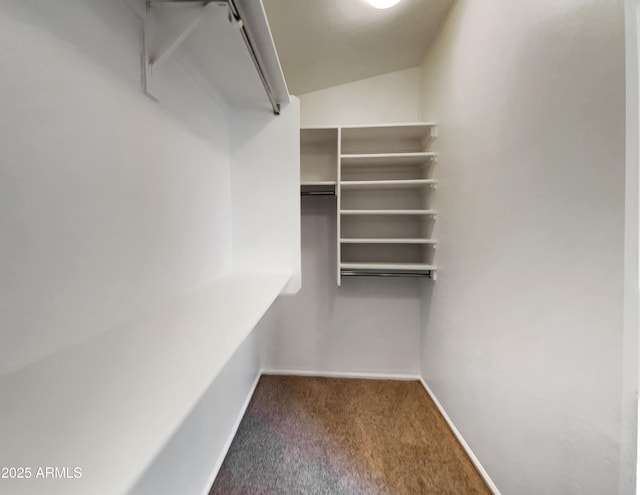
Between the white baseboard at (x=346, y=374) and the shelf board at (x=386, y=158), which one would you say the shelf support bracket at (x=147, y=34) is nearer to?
the shelf board at (x=386, y=158)

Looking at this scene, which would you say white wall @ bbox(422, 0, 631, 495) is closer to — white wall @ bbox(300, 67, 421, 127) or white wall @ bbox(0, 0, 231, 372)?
white wall @ bbox(300, 67, 421, 127)

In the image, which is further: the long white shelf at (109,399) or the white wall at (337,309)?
the white wall at (337,309)

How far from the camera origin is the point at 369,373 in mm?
2408

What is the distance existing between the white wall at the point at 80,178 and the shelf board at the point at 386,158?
4.14ft

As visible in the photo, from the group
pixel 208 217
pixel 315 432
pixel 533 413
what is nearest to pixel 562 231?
pixel 533 413

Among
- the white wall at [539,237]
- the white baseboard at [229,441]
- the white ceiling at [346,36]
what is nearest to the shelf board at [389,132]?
the white wall at [539,237]

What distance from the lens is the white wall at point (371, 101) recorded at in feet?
7.25

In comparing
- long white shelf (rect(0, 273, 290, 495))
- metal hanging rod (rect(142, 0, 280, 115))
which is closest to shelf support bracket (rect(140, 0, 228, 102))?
metal hanging rod (rect(142, 0, 280, 115))

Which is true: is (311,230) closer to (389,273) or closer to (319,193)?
(319,193)

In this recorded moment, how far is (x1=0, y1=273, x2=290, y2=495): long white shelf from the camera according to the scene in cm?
31

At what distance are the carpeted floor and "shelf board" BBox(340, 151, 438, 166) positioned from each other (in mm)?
1871

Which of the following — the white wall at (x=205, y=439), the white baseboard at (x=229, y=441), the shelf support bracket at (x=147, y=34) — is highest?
the shelf support bracket at (x=147, y=34)

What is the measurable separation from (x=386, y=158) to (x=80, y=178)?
1.85m

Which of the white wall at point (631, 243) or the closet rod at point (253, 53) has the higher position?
the closet rod at point (253, 53)
